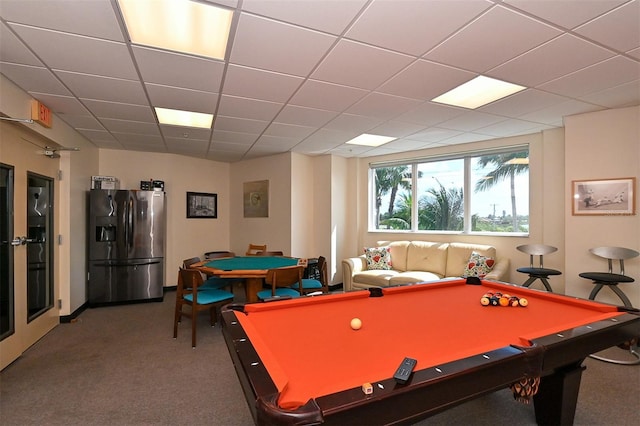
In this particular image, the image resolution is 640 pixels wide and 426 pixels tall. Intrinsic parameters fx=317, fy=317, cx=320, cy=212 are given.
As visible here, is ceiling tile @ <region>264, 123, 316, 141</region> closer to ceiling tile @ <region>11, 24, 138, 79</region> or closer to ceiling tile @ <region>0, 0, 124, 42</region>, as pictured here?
ceiling tile @ <region>11, 24, 138, 79</region>

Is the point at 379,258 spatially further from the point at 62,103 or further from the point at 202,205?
the point at 62,103

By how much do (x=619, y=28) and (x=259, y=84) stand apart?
257 centimetres

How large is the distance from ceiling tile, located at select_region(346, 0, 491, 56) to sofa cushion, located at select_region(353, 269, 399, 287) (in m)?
3.27

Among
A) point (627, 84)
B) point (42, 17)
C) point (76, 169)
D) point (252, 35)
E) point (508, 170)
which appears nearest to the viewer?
point (42, 17)

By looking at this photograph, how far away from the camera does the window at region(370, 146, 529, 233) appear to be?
484 centimetres

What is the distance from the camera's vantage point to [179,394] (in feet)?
8.00

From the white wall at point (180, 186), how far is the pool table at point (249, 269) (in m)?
1.94

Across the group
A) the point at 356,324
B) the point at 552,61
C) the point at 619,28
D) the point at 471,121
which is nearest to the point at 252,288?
the point at 356,324

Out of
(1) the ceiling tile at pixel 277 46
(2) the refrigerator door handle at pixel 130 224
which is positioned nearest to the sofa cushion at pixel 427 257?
(1) the ceiling tile at pixel 277 46

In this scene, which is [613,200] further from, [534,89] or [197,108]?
[197,108]

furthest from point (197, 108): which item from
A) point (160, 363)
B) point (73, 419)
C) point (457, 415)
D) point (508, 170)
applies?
point (508, 170)

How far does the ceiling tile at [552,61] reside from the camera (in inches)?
86.7

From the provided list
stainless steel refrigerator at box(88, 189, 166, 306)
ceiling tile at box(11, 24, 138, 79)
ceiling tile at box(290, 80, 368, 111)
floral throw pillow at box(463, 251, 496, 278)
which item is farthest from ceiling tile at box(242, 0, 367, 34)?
stainless steel refrigerator at box(88, 189, 166, 306)

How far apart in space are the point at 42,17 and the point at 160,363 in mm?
2781
